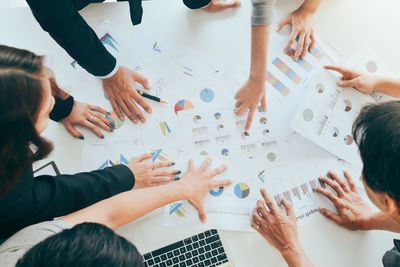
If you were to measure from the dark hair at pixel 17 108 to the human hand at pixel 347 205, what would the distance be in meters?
0.79

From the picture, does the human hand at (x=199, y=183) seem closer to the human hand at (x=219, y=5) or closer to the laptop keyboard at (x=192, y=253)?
the laptop keyboard at (x=192, y=253)

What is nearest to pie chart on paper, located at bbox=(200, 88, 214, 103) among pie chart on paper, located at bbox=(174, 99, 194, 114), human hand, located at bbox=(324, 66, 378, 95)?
pie chart on paper, located at bbox=(174, 99, 194, 114)

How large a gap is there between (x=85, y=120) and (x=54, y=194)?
9.1 inches

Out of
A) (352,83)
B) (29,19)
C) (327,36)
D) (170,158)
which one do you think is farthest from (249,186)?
(29,19)

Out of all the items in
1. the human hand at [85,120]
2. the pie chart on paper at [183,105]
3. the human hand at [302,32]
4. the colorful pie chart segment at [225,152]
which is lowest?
the colorful pie chart segment at [225,152]

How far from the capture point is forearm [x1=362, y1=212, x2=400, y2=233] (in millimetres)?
810

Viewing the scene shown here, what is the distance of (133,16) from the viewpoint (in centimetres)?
82

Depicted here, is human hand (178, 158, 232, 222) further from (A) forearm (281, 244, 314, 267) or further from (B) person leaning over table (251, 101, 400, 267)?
(A) forearm (281, 244, 314, 267)

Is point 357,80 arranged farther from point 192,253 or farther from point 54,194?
point 54,194

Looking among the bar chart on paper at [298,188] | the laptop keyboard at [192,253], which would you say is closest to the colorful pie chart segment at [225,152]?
the bar chart on paper at [298,188]

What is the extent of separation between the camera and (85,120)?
2.86ft

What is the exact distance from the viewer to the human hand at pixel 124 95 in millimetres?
899

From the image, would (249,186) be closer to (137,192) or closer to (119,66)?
(137,192)

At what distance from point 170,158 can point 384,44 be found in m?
0.82
